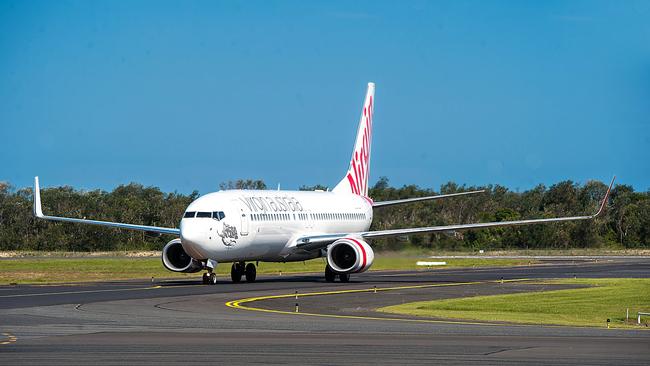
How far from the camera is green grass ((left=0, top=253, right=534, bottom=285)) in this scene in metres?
56.1

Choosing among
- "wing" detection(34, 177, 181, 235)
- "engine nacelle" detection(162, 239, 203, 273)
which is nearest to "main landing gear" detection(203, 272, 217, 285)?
"engine nacelle" detection(162, 239, 203, 273)

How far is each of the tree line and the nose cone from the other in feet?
118

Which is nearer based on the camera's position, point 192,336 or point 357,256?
point 192,336

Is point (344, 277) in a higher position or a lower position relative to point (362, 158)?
→ lower

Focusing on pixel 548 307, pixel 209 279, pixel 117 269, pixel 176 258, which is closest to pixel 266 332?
pixel 548 307

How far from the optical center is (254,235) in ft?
163

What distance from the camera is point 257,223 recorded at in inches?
1971

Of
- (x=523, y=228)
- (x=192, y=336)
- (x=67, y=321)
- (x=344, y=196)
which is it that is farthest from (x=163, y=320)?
(x=523, y=228)

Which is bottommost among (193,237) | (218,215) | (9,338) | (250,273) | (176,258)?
(9,338)

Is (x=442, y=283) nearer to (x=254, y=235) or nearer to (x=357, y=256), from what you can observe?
(x=357, y=256)

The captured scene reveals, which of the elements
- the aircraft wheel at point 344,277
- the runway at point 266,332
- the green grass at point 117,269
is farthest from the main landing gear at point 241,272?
the green grass at point 117,269

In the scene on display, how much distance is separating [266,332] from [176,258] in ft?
82.9

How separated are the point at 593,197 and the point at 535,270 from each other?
71.7 meters

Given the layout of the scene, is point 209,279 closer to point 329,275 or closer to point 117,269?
point 329,275
